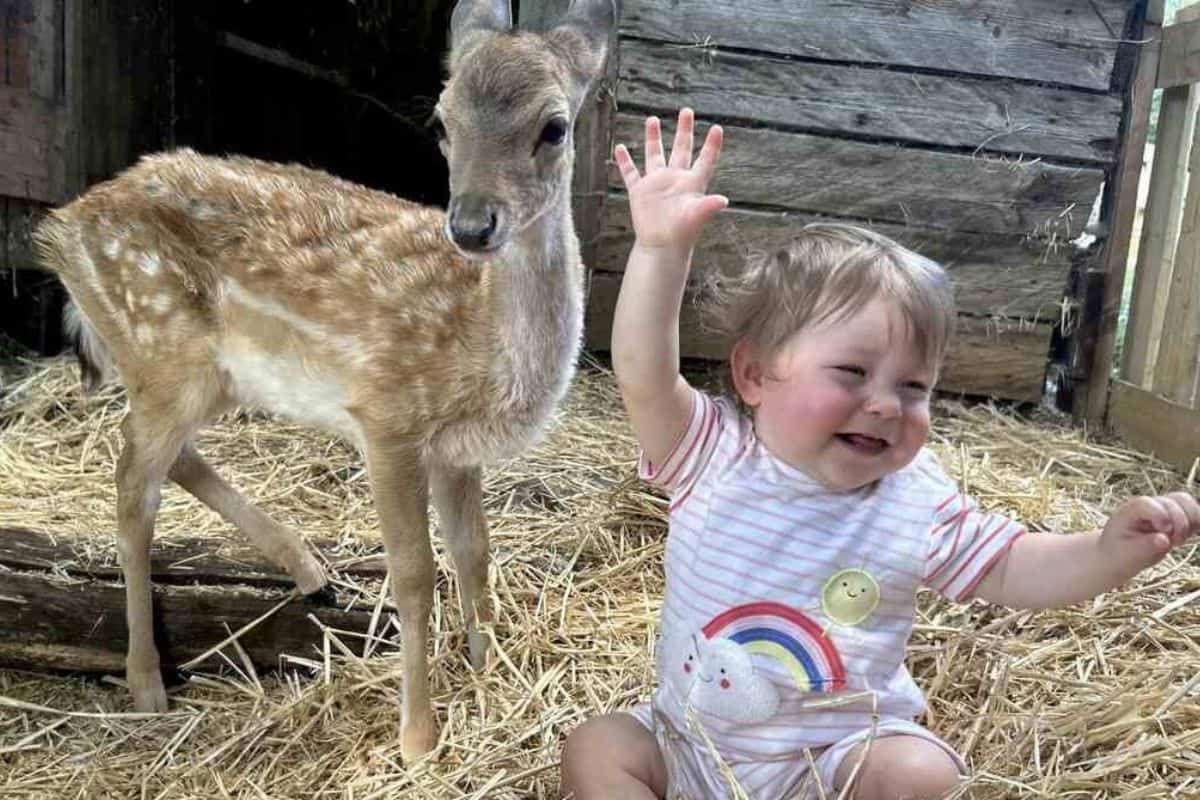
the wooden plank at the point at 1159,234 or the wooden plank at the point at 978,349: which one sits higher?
the wooden plank at the point at 1159,234

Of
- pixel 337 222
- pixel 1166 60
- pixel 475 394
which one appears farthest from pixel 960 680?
pixel 1166 60

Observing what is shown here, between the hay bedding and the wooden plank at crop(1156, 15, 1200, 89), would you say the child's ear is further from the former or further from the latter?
the wooden plank at crop(1156, 15, 1200, 89)

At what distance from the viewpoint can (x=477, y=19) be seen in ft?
9.47

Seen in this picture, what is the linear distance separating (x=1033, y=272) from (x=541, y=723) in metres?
3.35

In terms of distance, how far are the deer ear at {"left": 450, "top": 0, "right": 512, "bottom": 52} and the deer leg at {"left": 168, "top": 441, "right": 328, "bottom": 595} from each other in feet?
4.54

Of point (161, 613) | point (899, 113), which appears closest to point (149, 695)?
point (161, 613)

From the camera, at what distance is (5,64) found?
4.81 meters

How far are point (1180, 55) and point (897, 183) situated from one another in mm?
1258

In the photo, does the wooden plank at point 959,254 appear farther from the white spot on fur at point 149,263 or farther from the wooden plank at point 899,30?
the white spot on fur at point 149,263

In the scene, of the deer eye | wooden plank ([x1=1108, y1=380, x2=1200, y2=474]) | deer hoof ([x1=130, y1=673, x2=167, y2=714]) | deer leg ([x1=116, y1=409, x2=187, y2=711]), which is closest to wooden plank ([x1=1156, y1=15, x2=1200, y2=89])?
wooden plank ([x1=1108, y1=380, x2=1200, y2=474])

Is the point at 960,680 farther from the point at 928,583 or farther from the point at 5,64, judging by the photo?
the point at 5,64

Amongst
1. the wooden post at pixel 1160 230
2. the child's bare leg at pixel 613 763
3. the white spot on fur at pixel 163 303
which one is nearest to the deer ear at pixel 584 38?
the white spot on fur at pixel 163 303

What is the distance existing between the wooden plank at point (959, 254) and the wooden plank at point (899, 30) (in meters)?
0.68

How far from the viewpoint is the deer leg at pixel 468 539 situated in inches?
112
